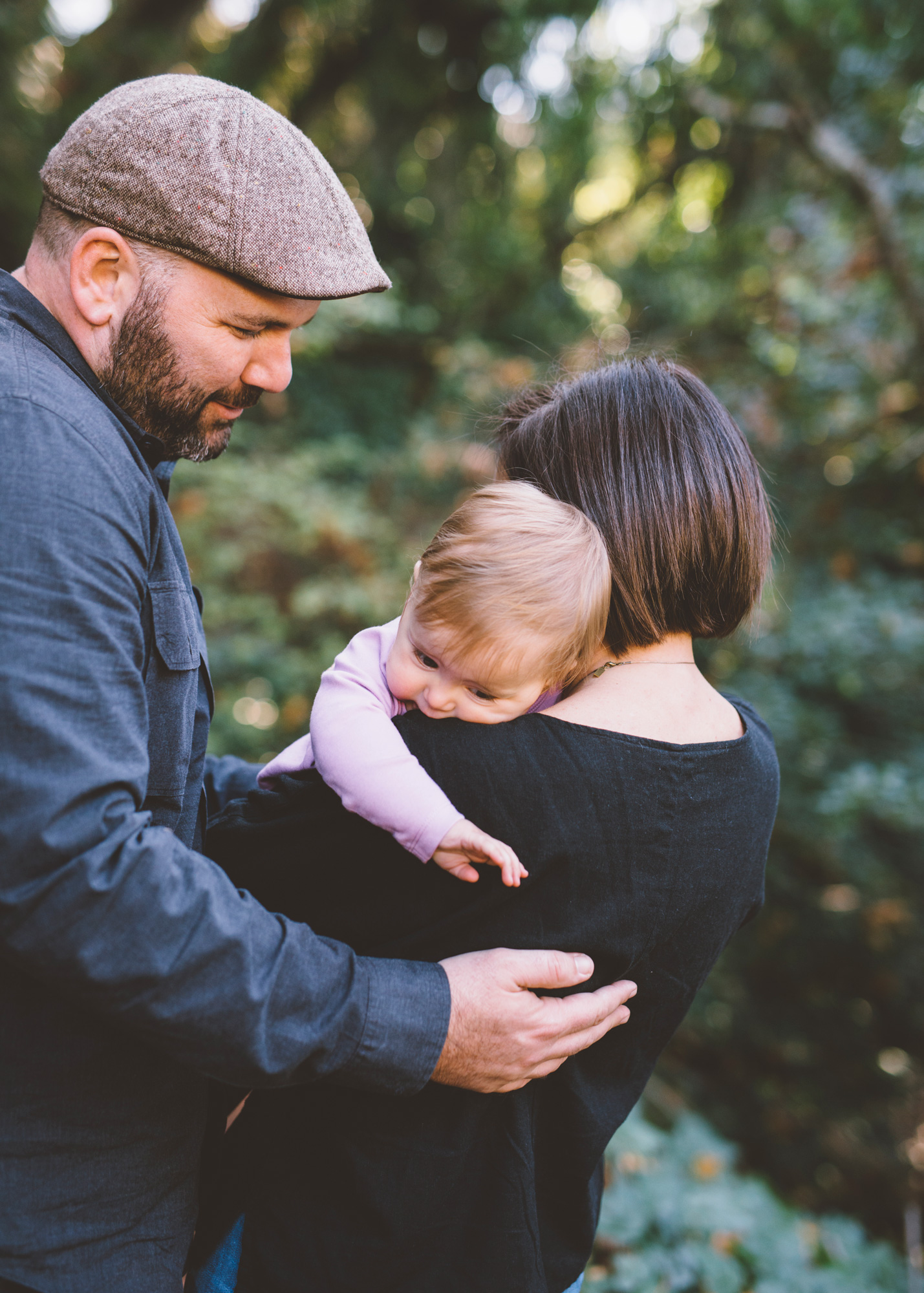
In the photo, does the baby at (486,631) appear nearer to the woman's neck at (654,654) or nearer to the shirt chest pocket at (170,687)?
the woman's neck at (654,654)

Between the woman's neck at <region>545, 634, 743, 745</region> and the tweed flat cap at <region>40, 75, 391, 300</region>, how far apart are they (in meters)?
0.68

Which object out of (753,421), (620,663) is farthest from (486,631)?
(753,421)

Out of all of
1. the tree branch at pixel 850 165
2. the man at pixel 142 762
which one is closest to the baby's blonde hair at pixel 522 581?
the man at pixel 142 762

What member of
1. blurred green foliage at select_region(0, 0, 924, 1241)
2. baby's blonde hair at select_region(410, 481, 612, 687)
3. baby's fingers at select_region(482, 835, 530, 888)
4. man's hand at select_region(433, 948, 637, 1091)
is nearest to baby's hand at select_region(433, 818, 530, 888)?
baby's fingers at select_region(482, 835, 530, 888)

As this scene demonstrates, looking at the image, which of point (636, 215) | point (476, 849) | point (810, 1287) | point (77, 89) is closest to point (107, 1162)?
point (476, 849)

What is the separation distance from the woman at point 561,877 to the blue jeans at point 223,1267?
2 centimetres

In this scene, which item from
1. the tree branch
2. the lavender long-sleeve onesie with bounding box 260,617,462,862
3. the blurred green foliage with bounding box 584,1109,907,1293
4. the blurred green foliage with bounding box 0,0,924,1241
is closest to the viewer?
the lavender long-sleeve onesie with bounding box 260,617,462,862

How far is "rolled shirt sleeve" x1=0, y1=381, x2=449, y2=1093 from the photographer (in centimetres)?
90

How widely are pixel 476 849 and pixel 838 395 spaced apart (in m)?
4.45

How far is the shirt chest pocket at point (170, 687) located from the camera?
45.4 inches

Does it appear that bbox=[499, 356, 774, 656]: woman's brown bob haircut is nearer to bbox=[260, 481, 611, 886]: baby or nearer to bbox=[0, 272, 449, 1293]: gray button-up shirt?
bbox=[260, 481, 611, 886]: baby

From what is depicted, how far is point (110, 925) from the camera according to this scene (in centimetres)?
92

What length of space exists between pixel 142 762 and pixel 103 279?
68cm

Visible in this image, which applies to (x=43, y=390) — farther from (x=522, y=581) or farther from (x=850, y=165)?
(x=850, y=165)
